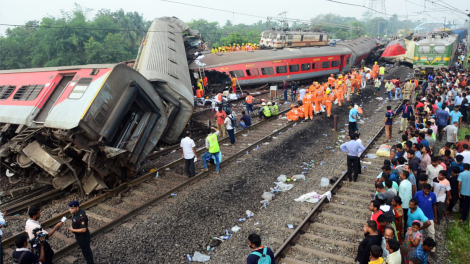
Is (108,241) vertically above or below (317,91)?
below

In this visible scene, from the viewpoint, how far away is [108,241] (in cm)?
618

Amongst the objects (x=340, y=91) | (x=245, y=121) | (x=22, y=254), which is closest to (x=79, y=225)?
(x=22, y=254)

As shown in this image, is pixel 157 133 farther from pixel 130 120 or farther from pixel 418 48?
pixel 418 48

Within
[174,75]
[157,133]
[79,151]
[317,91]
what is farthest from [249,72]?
[79,151]

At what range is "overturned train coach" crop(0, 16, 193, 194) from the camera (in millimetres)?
7105

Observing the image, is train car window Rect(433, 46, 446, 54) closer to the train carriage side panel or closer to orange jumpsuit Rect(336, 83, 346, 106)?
orange jumpsuit Rect(336, 83, 346, 106)

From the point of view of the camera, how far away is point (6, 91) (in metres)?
9.37

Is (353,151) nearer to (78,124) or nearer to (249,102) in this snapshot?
(78,124)

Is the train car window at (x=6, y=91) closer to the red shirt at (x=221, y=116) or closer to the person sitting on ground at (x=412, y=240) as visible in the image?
the red shirt at (x=221, y=116)

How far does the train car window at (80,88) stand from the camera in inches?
302

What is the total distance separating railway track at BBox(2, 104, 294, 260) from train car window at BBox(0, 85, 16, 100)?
434cm

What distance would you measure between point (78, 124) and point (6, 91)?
4223 millimetres

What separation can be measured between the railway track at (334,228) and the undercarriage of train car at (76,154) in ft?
13.8

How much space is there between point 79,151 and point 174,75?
5.40m
